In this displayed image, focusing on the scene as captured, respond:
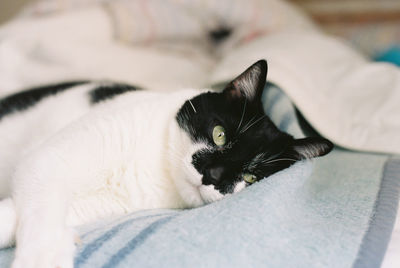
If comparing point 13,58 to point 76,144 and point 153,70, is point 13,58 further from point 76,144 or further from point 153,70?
point 76,144

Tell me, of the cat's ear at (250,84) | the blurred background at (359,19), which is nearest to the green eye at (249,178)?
the cat's ear at (250,84)

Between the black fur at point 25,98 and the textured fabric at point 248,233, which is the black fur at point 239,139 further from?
the black fur at point 25,98

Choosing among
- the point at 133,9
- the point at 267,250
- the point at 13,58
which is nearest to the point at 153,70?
the point at 133,9

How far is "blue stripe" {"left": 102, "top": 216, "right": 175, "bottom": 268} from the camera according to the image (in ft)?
2.18

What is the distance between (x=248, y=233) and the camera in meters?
0.72

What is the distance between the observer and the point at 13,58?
5.25 ft

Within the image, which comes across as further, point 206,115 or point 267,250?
point 206,115

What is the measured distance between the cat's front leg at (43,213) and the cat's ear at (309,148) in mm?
589

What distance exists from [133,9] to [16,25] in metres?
0.60

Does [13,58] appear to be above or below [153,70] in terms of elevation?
above

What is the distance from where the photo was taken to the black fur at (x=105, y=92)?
121cm

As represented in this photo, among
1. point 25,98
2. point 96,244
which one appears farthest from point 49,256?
point 25,98

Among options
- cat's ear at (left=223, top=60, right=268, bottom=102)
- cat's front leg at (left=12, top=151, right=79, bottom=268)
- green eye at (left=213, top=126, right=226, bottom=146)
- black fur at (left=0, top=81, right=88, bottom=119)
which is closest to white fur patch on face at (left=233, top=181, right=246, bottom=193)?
green eye at (left=213, top=126, right=226, bottom=146)

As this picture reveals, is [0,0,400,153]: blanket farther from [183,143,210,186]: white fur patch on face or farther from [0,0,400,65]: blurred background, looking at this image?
[0,0,400,65]: blurred background
